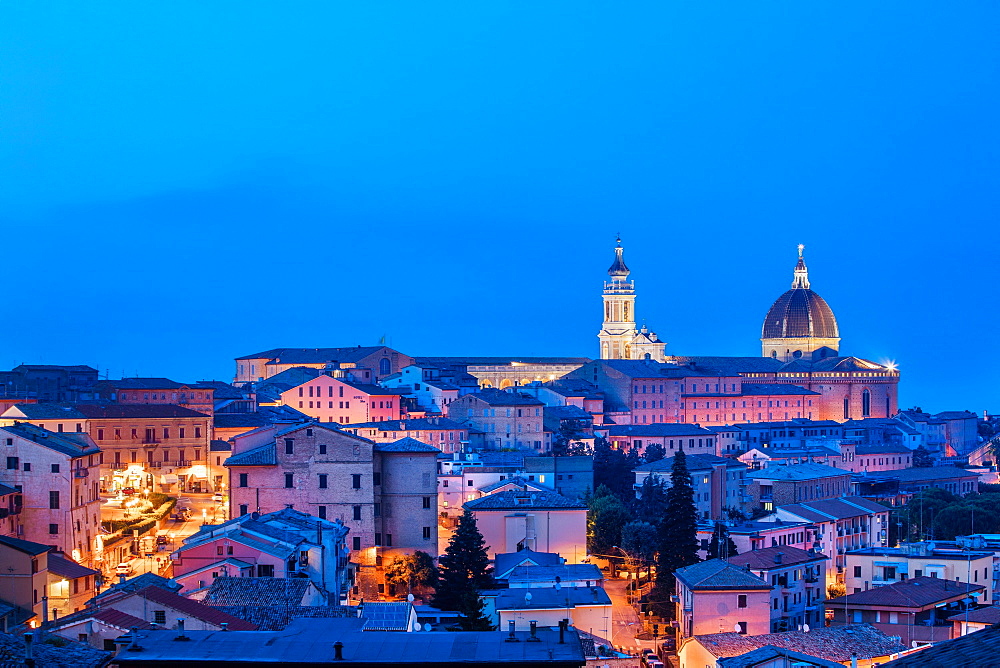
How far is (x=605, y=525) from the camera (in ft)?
131

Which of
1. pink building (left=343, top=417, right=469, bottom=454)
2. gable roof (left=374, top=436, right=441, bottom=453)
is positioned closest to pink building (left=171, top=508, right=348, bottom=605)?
gable roof (left=374, top=436, right=441, bottom=453)

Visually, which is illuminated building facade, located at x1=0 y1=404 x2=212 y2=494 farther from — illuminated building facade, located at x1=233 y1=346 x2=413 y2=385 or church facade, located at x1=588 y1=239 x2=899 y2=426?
church facade, located at x1=588 y1=239 x2=899 y2=426

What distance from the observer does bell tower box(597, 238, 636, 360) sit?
336ft

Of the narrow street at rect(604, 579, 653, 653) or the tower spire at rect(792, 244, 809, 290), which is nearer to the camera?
the narrow street at rect(604, 579, 653, 653)

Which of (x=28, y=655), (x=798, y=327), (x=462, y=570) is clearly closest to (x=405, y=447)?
(x=462, y=570)

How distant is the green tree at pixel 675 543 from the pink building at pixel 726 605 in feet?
10.7

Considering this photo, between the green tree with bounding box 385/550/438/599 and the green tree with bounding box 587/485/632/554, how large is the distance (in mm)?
6999

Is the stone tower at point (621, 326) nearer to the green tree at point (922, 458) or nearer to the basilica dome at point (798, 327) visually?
the basilica dome at point (798, 327)

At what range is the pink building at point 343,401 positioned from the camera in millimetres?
64000

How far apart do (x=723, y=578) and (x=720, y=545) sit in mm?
7483

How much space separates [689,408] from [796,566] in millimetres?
46040

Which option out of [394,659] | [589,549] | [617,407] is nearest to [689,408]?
[617,407]

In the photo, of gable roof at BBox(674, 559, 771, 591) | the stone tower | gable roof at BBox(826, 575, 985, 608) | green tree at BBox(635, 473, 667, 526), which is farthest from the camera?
the stone tower

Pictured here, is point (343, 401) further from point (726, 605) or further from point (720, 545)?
point (726, 605)
